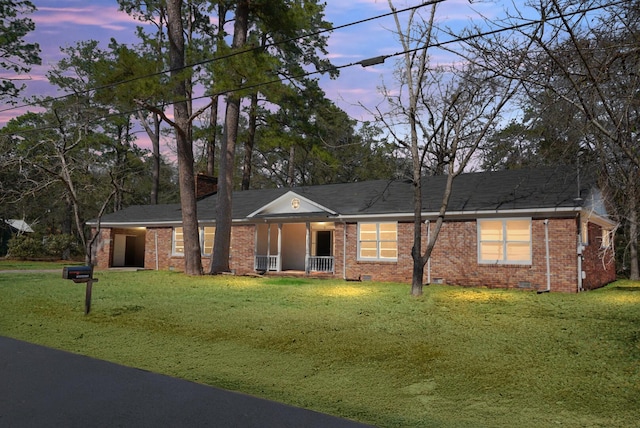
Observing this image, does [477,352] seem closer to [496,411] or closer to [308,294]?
[496,411]

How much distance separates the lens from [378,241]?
70.6 feet

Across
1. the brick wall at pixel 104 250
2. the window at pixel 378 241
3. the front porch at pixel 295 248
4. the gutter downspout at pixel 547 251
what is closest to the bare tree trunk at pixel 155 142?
the brick wall at pixel 104 250

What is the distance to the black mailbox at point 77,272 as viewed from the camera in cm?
1100

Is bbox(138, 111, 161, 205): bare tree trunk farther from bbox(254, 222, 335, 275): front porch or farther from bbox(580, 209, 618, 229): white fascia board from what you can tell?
bbox(580, 209, 618, 229): white fascia board

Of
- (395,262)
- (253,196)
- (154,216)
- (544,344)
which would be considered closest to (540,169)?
(395,262)

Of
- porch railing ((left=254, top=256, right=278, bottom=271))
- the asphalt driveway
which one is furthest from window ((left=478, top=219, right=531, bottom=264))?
the asphalt driveway

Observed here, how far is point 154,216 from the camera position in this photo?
30.3 m

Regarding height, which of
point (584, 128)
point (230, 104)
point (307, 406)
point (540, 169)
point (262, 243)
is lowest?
point (307, 406)

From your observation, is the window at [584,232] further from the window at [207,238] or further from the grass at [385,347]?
the window at [207,238]

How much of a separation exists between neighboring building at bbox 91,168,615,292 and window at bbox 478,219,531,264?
0.04 metres

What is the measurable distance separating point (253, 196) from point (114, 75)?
39.8 feet

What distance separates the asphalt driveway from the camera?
465 centimetres

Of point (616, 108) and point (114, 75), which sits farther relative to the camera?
point (114, 75)

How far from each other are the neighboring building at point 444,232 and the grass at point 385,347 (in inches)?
102
